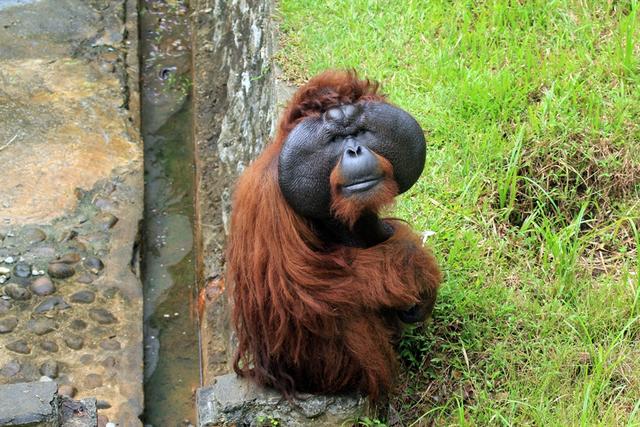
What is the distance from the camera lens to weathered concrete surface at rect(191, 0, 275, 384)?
170 inches

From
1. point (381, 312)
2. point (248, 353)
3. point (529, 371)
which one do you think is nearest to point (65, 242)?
point (248, 353)

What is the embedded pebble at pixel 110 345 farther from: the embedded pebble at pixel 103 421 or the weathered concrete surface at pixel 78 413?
the weathered concrete surface at pixel 78 413

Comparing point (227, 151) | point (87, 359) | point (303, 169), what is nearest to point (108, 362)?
point (87, 359)

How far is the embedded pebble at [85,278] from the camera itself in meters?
4.41

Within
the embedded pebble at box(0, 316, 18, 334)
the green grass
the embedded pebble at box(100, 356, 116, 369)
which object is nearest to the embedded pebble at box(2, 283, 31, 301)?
the embedded pebble at box(0, 316, 18, 334)

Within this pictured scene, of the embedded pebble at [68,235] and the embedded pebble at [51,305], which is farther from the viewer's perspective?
the embedded pebble at [68,235]

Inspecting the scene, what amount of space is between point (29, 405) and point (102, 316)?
47.3 inches

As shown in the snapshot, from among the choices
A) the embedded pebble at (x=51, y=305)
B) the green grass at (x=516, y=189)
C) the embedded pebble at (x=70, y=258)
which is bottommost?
the embedded pebble at (x=51, y=305)

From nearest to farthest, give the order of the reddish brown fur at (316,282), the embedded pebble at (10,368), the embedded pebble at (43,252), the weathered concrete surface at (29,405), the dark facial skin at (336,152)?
1. the dark facial skin at (336,152)
2. the reddish brown fur at (316,282)
3. the weathered concrete surface at (29,405)
4. the embedded pebble at (10,368)
5. the embedded pebble at (43,252)

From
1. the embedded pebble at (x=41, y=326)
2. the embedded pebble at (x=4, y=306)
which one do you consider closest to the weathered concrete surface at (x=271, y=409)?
the embedded pebble at (x=41, y=326)

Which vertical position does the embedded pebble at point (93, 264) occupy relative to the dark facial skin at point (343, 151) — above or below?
below

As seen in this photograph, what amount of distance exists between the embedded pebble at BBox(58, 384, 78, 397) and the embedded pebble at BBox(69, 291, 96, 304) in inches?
19.0

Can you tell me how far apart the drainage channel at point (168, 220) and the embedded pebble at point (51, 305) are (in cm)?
37

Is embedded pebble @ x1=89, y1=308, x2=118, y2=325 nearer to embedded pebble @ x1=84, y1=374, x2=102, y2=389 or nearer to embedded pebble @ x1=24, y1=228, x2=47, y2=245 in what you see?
embedded pebble @ x1=84, y1=374, x2=102, y2=389
